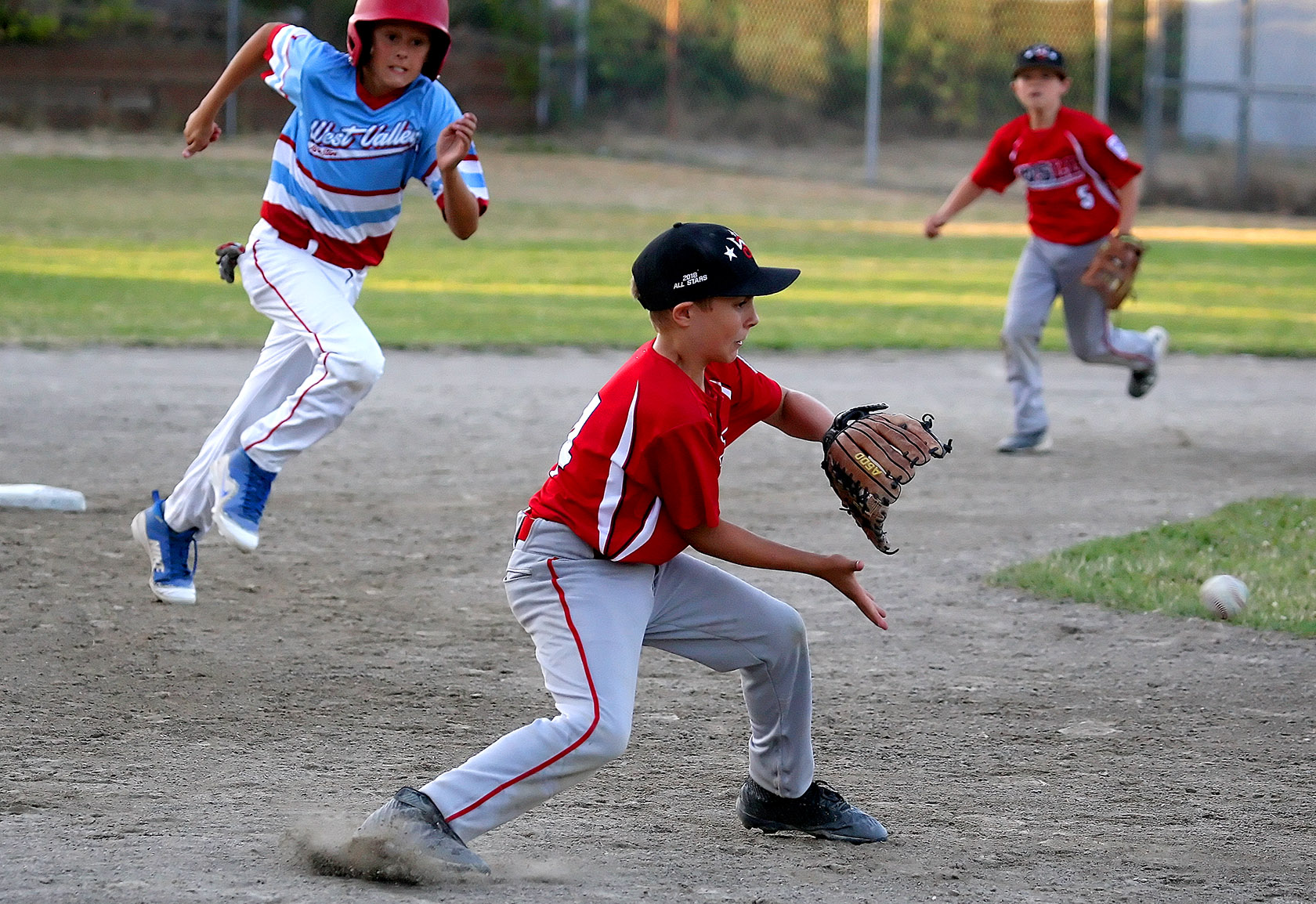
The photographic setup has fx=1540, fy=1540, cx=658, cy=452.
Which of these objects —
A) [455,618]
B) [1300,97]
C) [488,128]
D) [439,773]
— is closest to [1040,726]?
[439,773]

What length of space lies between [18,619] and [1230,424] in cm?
656

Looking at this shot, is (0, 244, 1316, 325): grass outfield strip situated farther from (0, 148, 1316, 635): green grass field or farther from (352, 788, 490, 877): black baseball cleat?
(352, 788, 490, 877): black baseball cleat

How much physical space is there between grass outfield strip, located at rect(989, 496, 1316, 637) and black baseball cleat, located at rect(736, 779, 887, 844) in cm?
223

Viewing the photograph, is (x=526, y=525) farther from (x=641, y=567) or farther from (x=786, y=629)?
(x=786, y=629)

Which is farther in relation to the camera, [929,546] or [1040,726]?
[929,546]

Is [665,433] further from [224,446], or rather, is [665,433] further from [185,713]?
[224,446]

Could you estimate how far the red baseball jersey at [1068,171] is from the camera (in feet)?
25.4

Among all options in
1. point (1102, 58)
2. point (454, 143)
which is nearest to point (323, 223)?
point (454, 143)

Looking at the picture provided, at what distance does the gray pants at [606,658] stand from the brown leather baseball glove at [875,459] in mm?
281

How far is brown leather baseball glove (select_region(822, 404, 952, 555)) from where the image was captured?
3.31m

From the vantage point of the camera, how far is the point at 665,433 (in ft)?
9.84

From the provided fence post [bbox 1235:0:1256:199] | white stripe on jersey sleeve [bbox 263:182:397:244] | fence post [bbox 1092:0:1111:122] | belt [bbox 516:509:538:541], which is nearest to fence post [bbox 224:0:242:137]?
fence post [bbox 1092:0:1111:122]

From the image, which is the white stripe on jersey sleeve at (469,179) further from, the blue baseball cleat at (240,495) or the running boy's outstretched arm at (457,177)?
the blue baseball cleat at (240,495)

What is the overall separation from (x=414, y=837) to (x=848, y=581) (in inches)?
39.4
